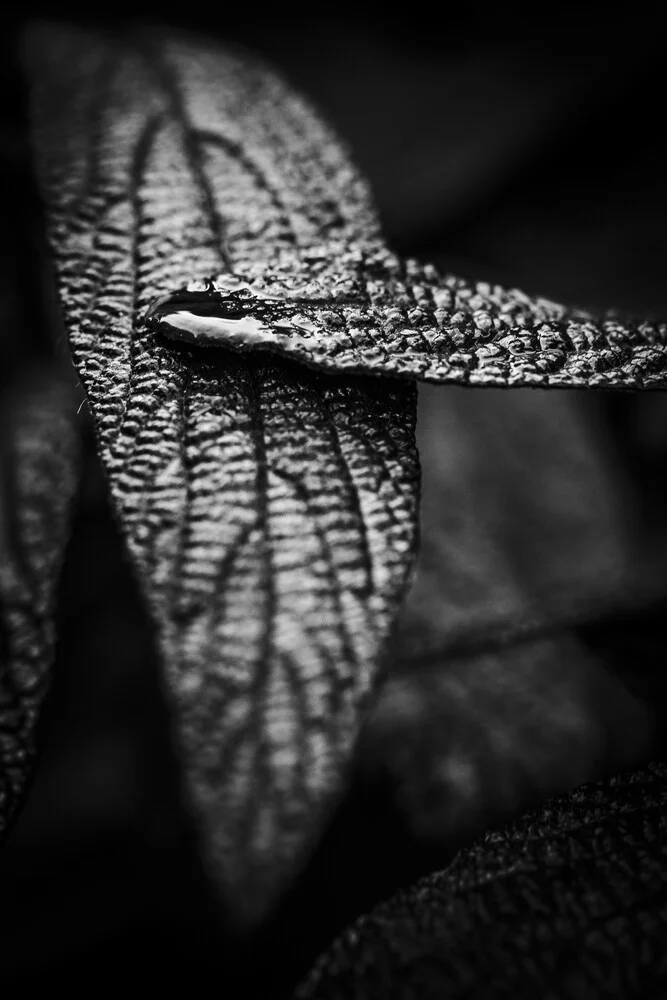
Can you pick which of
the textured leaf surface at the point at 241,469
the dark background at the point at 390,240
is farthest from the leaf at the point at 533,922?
the dark background at the point at 390,240

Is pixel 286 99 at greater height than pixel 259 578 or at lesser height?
greater

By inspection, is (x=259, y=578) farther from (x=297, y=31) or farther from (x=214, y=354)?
(x=297, y=31)

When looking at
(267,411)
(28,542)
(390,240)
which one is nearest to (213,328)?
(267,411)

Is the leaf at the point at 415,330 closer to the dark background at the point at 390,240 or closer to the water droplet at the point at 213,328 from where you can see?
the water droplet at the point at 213,328

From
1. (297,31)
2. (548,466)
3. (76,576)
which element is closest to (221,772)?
(76,576)

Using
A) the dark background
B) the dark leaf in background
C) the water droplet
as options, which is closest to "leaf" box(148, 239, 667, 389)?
the water droplet
